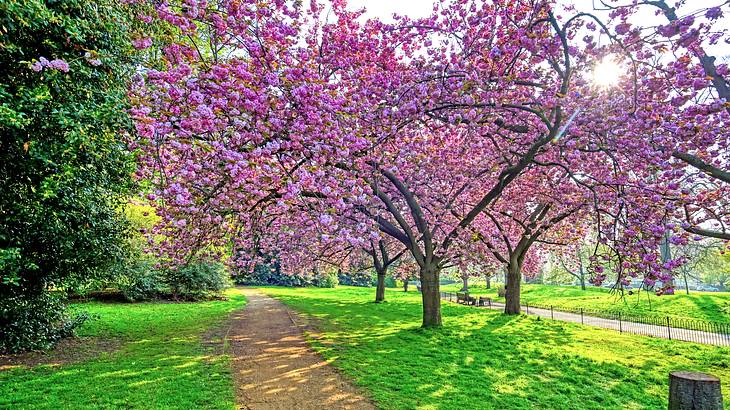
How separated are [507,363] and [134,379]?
28.4 feet

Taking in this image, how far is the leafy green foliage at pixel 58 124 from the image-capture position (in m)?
6.22

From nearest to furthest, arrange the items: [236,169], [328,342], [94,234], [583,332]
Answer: [236,169] < [94,234] < [328,342] < [583,332]

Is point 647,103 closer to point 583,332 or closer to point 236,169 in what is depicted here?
point 236,169

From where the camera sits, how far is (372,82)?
9.62 metres

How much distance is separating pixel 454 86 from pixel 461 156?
16.6ft

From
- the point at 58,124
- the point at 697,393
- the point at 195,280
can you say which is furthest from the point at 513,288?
the point at 195,280

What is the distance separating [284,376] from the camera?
839 cm

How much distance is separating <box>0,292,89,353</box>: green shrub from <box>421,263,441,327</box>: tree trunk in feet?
38.0

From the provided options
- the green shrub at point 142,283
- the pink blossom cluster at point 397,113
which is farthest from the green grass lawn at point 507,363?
the green shrub at point 142,283

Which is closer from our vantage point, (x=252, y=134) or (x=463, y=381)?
(x=252, y=134)

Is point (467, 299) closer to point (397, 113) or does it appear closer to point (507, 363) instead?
point (507, 363)

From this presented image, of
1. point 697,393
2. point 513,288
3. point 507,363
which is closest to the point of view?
point 697,393

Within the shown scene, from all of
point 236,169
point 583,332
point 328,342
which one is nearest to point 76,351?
point 328,342

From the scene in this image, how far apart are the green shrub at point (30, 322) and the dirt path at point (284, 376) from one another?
196 inches
